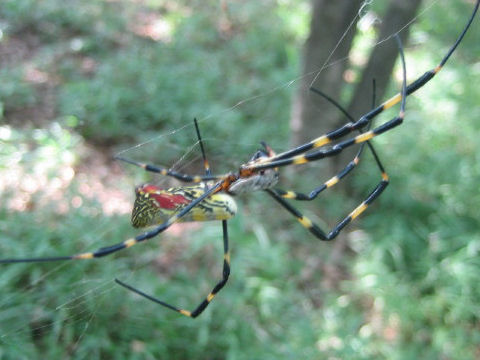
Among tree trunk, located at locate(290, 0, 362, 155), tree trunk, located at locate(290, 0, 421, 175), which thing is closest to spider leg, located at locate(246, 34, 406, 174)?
tree trunk, located at locate(290, 0, 421, 175)

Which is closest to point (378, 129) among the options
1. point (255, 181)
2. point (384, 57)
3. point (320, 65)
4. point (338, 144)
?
point (338, 144)

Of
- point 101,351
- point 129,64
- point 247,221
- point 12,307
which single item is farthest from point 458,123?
point 12,307

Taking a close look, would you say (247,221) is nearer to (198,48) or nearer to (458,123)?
(458,123)

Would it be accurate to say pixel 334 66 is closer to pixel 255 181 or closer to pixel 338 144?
pixel 338 144

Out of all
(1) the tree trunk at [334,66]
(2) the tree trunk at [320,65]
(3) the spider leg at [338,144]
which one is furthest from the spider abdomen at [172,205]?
(2) the tree trunk at [320,65]

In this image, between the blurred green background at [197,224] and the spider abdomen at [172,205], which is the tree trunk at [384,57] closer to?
the blurred green background at [197,224]

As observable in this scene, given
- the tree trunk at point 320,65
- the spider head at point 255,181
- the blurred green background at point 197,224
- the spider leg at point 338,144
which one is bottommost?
the blurred green background at point 197,224
